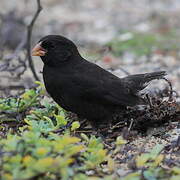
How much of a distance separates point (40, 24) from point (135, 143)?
7391 millimetres

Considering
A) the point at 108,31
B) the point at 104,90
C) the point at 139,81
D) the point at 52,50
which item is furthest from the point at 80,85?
the point at 108,31

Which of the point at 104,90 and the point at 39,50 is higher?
the point at 39,50

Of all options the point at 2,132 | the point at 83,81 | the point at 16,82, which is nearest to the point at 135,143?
the point at 83,81

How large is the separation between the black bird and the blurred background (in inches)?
61.8

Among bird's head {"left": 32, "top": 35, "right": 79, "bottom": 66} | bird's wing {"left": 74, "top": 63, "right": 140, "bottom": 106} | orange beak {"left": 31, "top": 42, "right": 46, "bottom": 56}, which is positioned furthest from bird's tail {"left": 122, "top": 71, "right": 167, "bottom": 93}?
orange beak {"left": 31, "top": 42, "right": 46, "bottom": 56}

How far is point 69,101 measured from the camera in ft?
14.6

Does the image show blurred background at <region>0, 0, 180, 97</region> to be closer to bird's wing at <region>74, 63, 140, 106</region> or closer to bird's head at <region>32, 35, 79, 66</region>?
bird's head at <region>32, 35, 79, 66</region>

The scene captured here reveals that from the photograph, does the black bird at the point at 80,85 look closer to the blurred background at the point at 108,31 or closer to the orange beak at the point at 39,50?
the orange beak at the point at 39,50

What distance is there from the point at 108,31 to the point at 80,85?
6.35 meters

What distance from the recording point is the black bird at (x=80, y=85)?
14.8 feet

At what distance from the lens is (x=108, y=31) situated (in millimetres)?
10766

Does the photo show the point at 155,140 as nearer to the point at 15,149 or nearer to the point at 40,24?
the point at 15,149

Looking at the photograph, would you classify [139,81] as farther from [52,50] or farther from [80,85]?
[52,50]

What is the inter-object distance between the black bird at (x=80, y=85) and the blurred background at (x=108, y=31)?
5.15ft
